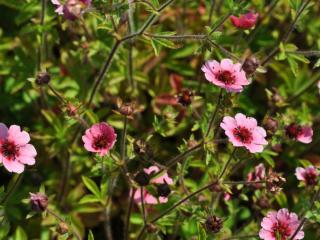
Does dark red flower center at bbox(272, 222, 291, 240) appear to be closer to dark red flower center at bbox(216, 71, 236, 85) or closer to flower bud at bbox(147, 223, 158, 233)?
flower bud at bbox(147, 223, 158, 233)

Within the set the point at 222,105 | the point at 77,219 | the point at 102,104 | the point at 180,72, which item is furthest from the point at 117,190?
the point at 222,105

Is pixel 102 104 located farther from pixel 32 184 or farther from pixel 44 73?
pixel 44 73

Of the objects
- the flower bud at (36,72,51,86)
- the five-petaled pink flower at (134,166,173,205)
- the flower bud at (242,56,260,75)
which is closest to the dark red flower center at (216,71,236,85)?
the flower bud at (242,56,260,75)

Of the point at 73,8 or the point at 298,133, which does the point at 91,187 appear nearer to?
the point at 73,8

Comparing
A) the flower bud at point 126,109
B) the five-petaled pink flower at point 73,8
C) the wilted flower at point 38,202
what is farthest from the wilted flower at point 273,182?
the five-petaled pink flower at point 73,8

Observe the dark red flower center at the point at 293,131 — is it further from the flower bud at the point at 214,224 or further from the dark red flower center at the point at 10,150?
the dark red flower center at the point at 10,150

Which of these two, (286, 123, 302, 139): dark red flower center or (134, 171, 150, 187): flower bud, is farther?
(286, 123, 302, 139): dark red flower center
